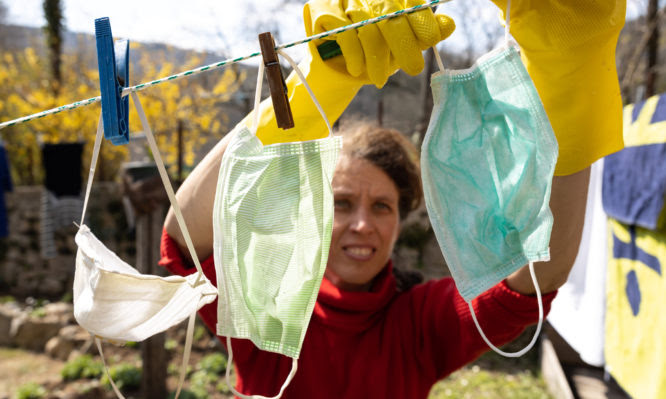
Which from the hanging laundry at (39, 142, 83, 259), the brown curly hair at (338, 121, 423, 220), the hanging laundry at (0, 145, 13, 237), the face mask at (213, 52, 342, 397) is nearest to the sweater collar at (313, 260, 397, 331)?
the brown curly hair at (338, 121, 423, 220)

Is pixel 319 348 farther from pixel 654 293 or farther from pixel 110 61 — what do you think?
pixel 654 293

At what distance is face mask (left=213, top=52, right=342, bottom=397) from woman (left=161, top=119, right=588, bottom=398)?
474mm

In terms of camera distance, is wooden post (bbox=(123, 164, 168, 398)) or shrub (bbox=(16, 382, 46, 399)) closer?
wooden post (bbox=(123, 164, 168, 398))

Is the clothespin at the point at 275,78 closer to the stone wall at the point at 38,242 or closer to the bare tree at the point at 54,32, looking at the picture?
the stone wall at the point at 38,242

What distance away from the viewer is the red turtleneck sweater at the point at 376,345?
4.74 ft

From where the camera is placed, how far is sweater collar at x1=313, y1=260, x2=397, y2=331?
5.09 ft

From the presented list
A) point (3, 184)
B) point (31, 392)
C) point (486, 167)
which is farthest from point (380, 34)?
point (3, 184)

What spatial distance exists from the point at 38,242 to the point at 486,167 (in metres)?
8.70

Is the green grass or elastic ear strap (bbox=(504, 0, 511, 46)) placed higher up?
elastic ear strap (bbox=(504, 0, 511, 46))

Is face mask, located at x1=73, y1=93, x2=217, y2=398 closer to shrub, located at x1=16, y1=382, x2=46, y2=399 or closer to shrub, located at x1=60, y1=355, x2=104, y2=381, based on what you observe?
shrub, located at x1=16, y1=382, x2=46, y2=399

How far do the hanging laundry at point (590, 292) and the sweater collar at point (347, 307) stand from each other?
1.82 metres

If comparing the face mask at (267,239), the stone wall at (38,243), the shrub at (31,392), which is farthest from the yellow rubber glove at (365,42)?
the stone wall at (38,243)

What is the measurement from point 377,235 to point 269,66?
33.1 inches

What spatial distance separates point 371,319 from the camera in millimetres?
1621
